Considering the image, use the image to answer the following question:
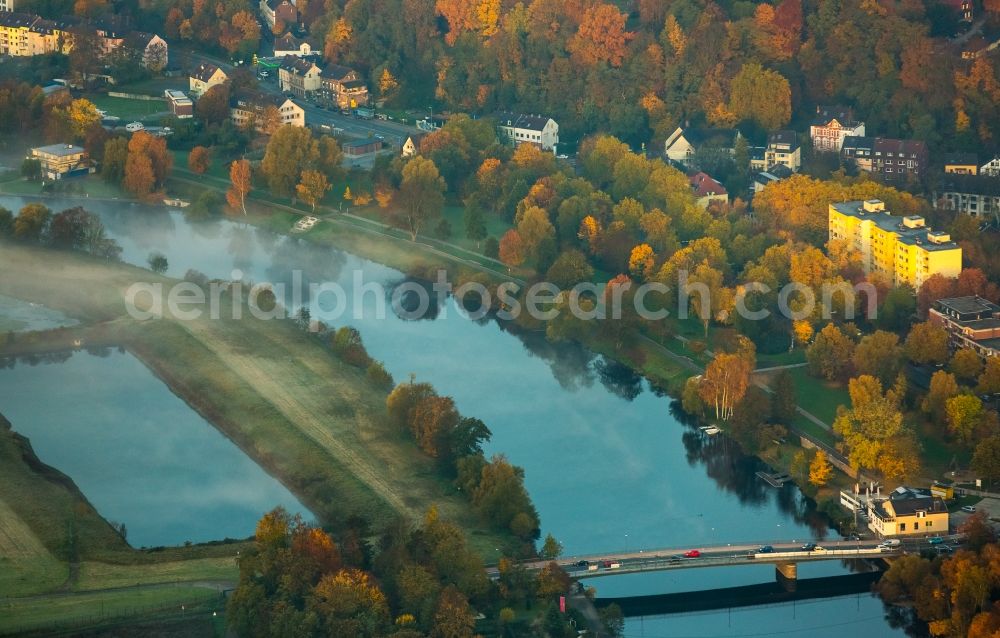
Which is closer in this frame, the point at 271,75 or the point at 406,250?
the point at 406,250

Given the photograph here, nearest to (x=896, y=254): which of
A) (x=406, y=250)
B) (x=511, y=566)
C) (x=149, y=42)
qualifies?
(x=406, y=250)

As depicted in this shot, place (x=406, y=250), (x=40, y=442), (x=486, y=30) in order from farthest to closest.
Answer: (x=486, y=30)
(x=406, y=250)
(x=40, y=442)

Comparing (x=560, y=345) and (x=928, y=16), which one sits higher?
(x=928, y=16)

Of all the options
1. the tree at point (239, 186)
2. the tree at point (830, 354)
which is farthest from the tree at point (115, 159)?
the tree at point (830, 354)

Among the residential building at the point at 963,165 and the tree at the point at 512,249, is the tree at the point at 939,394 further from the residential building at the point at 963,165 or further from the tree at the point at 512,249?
the residential building at the point at 963,165

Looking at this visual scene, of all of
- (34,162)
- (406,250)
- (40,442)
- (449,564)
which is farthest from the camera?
(34,162)

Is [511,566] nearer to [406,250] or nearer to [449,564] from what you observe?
[449,564]

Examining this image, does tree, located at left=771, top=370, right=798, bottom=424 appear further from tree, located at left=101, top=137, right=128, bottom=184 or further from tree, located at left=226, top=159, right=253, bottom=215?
tree, located at left=101, top=137, right=128, bottom=184
